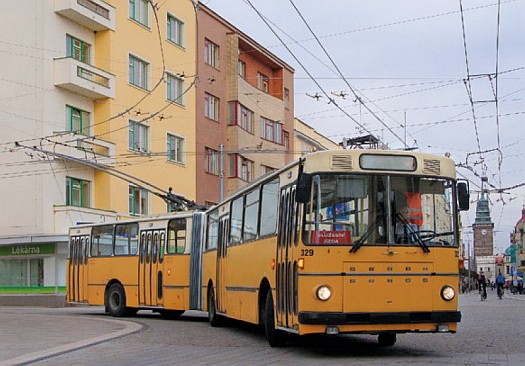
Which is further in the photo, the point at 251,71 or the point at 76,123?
the point at 251,71

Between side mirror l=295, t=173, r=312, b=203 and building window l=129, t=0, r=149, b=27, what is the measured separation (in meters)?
31.2

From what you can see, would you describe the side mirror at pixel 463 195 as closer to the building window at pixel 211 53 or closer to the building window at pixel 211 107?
the building window at pixel 211 107

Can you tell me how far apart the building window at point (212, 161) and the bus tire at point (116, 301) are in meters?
22.2

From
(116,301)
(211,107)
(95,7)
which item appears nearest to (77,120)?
(95,7)

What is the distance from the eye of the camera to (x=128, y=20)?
41.8 m

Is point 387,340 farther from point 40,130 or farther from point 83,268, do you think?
point 40,130

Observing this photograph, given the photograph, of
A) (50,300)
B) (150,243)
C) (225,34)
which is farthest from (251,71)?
(150,243)

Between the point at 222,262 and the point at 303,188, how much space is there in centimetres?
702

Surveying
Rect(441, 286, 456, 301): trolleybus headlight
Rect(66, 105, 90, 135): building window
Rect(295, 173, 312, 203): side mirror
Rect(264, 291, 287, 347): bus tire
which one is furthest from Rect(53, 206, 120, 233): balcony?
Rect(441, 286, 456, 301): trolleybus headlight

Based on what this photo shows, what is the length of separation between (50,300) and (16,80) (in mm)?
9159

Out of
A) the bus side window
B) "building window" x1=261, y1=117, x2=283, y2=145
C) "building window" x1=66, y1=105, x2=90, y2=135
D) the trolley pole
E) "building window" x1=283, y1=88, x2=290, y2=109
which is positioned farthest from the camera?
"building window" x1=283, y1=88, x2=290, y2=109

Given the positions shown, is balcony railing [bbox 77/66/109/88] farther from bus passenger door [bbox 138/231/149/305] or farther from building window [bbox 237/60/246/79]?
bus passenger door [bbox 138/231/149/305]

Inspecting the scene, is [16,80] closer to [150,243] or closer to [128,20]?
[128,20]

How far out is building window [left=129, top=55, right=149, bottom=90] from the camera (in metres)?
42.2
